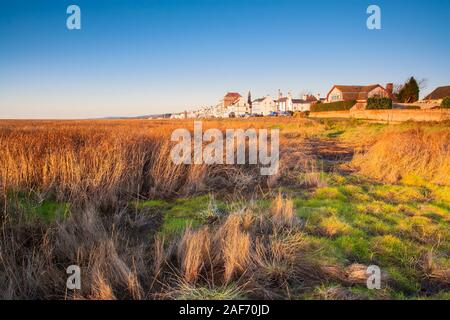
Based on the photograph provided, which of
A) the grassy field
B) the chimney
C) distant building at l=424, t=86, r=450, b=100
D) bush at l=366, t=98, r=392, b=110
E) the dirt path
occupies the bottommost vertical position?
the grassy field

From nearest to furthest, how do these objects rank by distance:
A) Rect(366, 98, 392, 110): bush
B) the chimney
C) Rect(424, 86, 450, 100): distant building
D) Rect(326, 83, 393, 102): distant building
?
Rect(366, 98, 392, 110): bush → Rect(424, 86, 450, 100): distant building → Rect(326, 83, 393, 102): distant building → the chimney

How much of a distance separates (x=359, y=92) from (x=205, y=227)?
7762cm

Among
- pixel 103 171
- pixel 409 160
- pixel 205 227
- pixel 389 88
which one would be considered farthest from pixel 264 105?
pixel 205 227

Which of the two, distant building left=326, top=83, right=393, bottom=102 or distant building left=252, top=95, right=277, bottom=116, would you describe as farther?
distant building left=252, top=95, right=277, bottom=116

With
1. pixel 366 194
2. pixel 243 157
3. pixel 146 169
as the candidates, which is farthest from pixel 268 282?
pixel 243 157

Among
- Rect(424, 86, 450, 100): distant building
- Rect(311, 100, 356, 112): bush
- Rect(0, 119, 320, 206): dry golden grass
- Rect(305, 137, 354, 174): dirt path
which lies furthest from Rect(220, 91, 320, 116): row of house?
Rect(0, 119, 320, 206): dry golden grass

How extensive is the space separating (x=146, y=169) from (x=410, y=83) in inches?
2559

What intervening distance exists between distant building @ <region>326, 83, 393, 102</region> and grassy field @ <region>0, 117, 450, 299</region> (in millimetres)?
69111

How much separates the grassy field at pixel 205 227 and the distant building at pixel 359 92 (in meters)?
69.1

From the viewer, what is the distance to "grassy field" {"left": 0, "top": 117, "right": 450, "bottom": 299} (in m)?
3.26

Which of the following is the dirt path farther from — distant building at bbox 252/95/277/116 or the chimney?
distant building at bbox 252/95/277/116

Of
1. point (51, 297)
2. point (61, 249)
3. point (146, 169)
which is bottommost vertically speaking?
point (51, 297)
